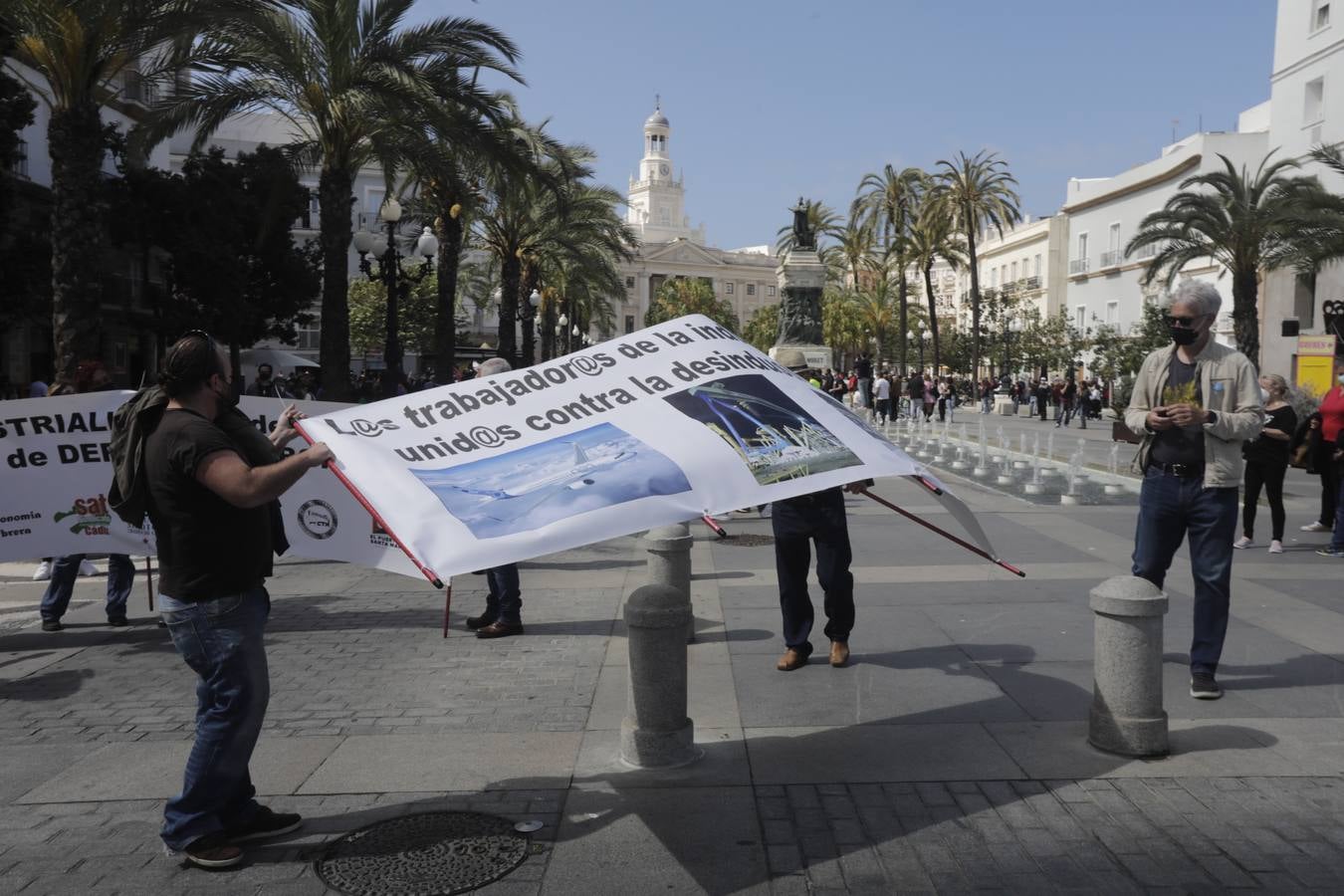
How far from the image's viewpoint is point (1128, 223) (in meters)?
52.2

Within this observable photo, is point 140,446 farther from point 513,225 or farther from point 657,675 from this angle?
point 513,225

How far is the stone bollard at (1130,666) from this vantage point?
4.65m

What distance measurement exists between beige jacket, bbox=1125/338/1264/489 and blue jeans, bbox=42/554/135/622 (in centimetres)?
643

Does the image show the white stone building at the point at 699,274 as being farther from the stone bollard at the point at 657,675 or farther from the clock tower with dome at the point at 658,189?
the stone bollard at the point at 657,675

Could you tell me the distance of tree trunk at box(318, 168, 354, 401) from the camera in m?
17.5

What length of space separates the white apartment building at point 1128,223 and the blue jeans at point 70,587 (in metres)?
40.6

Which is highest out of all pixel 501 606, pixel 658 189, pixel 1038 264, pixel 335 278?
pixel 658 189

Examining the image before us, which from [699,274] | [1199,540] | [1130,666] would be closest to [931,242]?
[1199,540]

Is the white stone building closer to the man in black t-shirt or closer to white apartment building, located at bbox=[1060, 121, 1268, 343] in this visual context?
white apartment building, located at bbox=[1060, 121, 1268, 343]

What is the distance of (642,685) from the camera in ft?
15.6

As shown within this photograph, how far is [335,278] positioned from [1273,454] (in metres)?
13.4

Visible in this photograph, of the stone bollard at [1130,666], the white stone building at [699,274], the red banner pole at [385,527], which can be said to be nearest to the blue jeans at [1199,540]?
the stone bollard at [1130,666]

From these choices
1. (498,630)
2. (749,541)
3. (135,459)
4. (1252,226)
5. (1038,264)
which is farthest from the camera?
(1038,264)

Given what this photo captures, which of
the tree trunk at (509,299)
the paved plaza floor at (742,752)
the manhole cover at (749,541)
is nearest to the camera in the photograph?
the paved plaza floor at (742,752)
